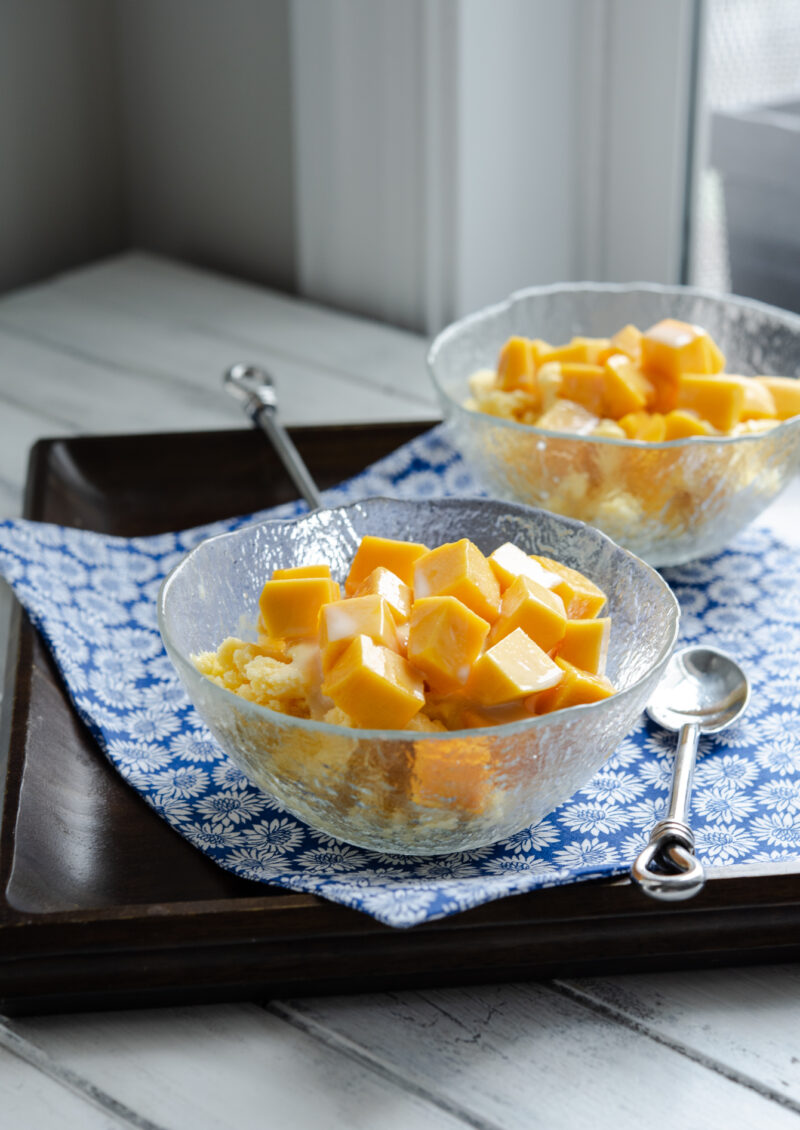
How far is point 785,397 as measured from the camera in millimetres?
1012

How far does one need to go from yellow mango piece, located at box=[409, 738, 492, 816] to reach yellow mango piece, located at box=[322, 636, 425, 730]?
28 mm

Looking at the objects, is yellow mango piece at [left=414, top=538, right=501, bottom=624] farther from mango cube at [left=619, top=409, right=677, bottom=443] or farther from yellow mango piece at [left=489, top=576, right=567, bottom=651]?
mango cube at [left=619, top=409, right=677, bottom=443]

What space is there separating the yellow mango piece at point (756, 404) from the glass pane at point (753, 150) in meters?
0.56

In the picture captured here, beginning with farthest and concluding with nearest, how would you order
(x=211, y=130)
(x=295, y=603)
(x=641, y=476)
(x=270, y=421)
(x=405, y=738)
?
(x=211, y=130) → (x=270, y=421) → (x=641, y=476) → (x=295, y=603) → (x=405, y=738)

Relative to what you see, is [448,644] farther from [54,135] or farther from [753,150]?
Answer: [54,135]

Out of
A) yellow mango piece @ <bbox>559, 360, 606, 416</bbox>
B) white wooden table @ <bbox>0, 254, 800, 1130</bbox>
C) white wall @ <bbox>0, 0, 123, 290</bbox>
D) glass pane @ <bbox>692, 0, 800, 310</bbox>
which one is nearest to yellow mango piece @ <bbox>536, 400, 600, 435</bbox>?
yellow mango piece @ <bbox>559, 360, 606, 416</bbox>

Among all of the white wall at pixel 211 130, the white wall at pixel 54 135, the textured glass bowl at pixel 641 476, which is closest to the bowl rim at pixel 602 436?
the textured glass bowl at pixel 641 476

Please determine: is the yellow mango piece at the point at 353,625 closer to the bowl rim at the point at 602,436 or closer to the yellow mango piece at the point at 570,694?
the yellow mango piece at the point at 570,694

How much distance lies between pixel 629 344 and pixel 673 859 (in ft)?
1.57

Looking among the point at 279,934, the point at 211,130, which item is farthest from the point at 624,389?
the point at 211,130

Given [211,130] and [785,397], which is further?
[211,130]

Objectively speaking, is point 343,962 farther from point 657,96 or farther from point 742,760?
point 657,96

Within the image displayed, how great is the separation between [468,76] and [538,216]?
212 mm

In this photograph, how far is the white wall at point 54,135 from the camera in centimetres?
173
